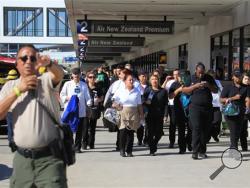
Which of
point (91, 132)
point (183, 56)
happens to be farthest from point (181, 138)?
point (183, 56)

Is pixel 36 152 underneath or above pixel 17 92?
underneath

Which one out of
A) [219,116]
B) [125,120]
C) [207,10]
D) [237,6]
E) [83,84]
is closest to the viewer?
[125,120]

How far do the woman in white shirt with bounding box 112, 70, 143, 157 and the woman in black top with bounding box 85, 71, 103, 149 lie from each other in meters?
1.20

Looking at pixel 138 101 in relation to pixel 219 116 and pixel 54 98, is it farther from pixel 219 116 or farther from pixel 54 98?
pixel 54 98

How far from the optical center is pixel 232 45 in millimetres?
17859

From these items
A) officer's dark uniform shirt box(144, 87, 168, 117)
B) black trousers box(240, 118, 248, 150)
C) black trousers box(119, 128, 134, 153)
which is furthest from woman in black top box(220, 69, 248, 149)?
black trousers box(119, 128, 134, 153)

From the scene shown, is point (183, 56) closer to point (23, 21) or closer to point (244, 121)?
point (244, 121)

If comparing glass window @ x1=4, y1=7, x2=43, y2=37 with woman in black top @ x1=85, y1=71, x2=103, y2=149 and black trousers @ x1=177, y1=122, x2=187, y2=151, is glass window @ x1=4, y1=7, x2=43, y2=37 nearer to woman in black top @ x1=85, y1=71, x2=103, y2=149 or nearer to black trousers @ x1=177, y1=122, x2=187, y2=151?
woman in black top @ x1=85, y1=71, x2=103, y2=149

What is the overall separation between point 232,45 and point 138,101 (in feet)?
22.6

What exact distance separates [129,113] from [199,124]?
4.59 ft

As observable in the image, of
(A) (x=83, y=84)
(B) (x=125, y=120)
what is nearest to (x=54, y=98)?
(B) (x=125, y=120)

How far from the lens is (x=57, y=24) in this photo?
86.4 metres

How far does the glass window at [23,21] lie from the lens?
3275 inches

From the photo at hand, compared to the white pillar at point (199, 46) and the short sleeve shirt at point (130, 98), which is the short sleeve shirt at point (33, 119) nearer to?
the short sleeve shirt at point (130, 98)
